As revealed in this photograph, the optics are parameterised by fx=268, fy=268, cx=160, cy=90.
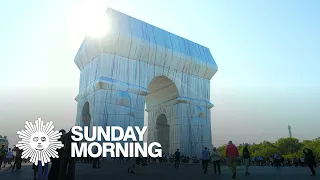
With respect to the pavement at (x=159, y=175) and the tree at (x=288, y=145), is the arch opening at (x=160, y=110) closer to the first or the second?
the pavement at (x=159, y=175)

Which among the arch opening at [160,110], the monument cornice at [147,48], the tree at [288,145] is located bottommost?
the tree at [288,145]

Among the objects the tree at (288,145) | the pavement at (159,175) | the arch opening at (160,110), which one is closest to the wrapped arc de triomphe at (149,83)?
the arch opening at (160,110)

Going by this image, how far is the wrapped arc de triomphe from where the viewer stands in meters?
21.5

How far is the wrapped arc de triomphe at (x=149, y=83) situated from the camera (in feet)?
70.6

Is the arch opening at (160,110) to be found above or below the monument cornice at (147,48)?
below

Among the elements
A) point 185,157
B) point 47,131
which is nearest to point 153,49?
point 185,157

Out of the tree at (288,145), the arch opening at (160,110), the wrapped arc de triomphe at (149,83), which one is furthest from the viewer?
the tree at (288,145)

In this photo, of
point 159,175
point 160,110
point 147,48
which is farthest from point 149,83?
point 159,175

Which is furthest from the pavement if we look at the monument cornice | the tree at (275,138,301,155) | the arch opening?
the tree at (275,138,301,155)

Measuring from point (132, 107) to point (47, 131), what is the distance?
16213 millimetres

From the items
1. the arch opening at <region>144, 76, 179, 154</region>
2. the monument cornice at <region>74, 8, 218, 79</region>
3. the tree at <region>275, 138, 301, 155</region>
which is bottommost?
the tree at <region>275, 138, 301, 155</region>

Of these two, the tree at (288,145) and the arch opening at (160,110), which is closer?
the arch opening at (160,110)

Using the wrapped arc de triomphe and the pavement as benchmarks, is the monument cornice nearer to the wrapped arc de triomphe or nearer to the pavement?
the wrapped arc de triomphe

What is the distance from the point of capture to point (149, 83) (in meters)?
24.3
